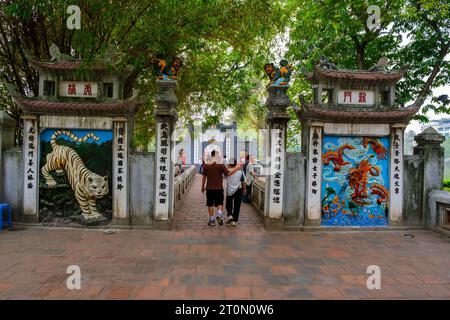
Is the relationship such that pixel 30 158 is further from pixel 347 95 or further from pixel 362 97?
pixel 362 97

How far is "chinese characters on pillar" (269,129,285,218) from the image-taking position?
6.61 metres

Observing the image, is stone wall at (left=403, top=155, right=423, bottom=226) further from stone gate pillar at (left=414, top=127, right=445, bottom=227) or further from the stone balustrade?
the stone balustrade

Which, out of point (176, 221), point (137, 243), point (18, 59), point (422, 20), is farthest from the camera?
point (422, 20)

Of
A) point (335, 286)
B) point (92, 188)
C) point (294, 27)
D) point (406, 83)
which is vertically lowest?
point (335, 286)

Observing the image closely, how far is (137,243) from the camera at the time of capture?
5590 mm

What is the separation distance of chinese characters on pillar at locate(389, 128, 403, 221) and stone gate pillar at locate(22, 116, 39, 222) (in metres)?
7.90

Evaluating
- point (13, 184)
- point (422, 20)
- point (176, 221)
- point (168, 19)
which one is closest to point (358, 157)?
point (176, 221)

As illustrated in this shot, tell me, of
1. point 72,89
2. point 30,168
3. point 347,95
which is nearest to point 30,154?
point 30,168

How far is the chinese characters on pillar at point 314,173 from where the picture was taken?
6641 millimetres

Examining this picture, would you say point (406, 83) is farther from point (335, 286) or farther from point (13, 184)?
point (13, 184)

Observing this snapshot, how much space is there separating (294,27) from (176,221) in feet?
22.9

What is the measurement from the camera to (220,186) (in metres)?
6.98

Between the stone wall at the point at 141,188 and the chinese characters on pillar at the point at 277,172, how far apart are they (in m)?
2.65

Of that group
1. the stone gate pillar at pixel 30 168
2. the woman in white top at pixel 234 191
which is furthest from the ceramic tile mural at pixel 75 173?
the woman in white top at pixel 234 191
